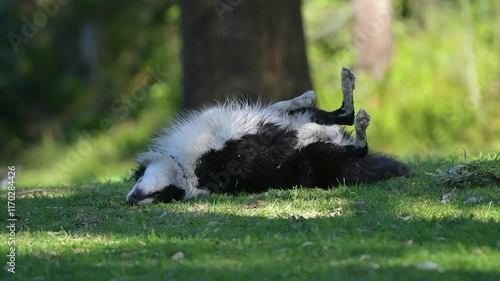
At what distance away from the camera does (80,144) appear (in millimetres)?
17094

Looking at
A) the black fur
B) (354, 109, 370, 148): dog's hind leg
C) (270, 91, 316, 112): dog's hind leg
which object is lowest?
the black fur

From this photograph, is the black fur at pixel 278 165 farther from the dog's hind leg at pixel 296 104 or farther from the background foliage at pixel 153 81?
the background foliage at pixel 153 81

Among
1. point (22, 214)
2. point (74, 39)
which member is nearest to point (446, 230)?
point (22, 214)

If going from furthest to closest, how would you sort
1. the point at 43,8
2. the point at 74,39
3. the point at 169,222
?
1. the point at 74,39
2. the point at 43,8
3. the point at 169,222

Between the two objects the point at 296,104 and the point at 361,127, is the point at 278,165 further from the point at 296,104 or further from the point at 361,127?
the point at 296,104

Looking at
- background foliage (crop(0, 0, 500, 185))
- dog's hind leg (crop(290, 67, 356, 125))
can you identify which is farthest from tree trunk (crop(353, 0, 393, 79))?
dog's hind leg (crop(290, 67, 356, 125))

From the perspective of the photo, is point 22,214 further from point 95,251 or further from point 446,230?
point 446,230

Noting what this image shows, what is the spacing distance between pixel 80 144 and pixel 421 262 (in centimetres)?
1334

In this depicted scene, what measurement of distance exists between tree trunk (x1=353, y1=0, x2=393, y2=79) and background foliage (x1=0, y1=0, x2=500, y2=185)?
1.01ft

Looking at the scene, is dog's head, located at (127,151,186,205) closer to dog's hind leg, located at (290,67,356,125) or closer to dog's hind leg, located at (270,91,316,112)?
dog's hind leg, located at (270,91,316,112)

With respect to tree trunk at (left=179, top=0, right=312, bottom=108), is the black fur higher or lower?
lower

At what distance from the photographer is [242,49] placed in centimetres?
1109

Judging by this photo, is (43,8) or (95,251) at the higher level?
(43,8)

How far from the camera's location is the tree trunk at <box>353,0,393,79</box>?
16.8 m
